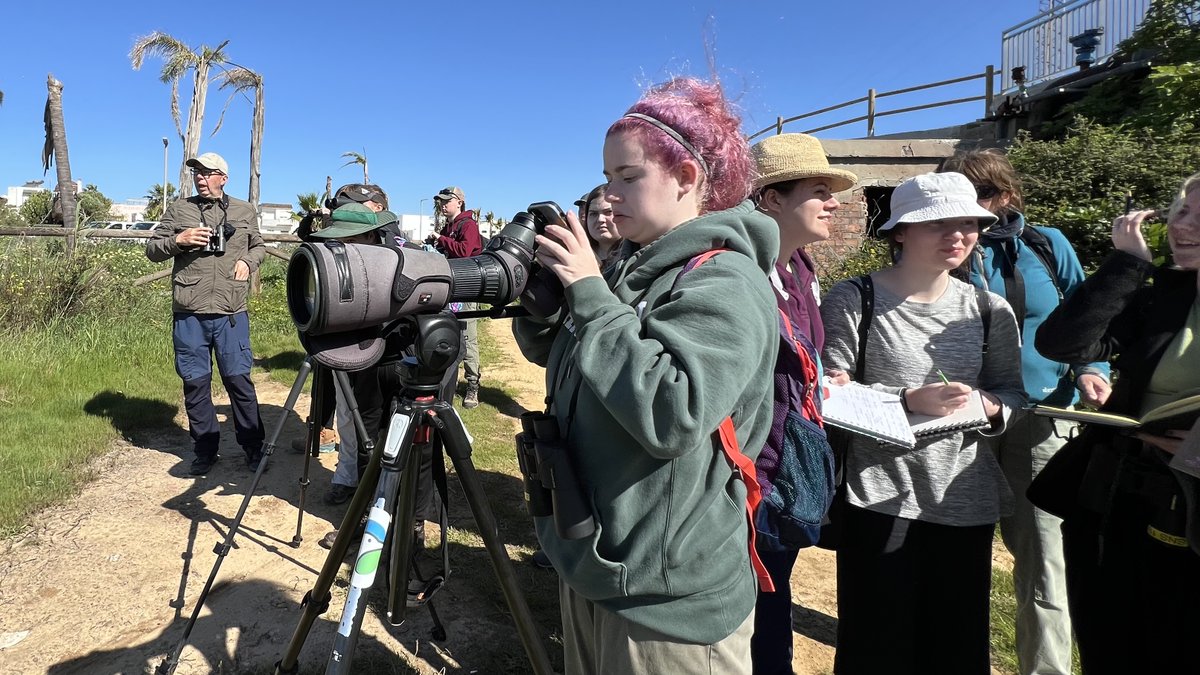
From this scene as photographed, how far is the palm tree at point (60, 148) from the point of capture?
26.2ft

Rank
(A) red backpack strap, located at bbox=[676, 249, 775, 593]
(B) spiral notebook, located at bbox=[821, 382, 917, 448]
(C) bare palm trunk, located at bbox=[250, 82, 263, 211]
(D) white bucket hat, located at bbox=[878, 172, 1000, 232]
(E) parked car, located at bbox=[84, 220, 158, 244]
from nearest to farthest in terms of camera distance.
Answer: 1. (A) red backpack strap, located at bbox=[676, 249, 775, 593]
2. (B) spiral notebook, located at bbox=[821, 382, 917, 448]
3. (D) white bucket hat, located at bbox=[878, 172, 1000, 232]
4. (E) parked car, located at bbox=[84, 220, 158, 244]
5. (C) bare palm trunk, located at bbox=[250, 82, 263, 211]

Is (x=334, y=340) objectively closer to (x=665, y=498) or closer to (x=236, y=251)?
(x=665, y=498)

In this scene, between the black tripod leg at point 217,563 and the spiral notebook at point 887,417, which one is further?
the black tripod leg at point 217,563

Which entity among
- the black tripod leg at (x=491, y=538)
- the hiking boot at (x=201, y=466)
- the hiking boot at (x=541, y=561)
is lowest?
the hiking boot at (x=541, y=561)

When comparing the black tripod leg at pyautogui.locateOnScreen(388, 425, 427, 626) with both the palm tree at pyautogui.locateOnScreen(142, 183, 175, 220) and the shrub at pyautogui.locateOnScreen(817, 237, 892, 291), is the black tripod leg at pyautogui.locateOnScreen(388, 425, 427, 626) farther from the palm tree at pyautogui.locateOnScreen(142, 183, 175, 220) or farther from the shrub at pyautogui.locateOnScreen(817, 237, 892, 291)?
the palm tree at pyautogui.locateOnScreen(142, 183, 175, 220)

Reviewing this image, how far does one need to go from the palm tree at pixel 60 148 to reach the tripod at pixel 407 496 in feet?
28.5

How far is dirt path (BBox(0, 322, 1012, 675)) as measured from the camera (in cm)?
249

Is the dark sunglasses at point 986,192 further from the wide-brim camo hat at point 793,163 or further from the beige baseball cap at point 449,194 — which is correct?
the beige baseball cap at point 449,194

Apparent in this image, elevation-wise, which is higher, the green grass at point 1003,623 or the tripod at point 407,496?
the tripod at point 407,496

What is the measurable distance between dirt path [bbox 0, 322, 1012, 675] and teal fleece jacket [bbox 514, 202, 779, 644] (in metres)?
1.55

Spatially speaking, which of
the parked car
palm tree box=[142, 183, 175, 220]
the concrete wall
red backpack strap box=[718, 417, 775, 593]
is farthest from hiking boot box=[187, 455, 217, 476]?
palm tree box=[142, 183, 175, 220]

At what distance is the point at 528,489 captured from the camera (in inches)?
50.9

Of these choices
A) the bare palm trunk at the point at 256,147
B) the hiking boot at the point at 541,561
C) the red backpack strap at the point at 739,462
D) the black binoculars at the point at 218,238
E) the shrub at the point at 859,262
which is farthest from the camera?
the bare palm trunk at the point at 256,147

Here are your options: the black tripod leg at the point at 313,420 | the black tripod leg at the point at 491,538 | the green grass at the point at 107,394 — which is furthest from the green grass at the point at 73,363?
the black tripod leg at the point at 491,538
